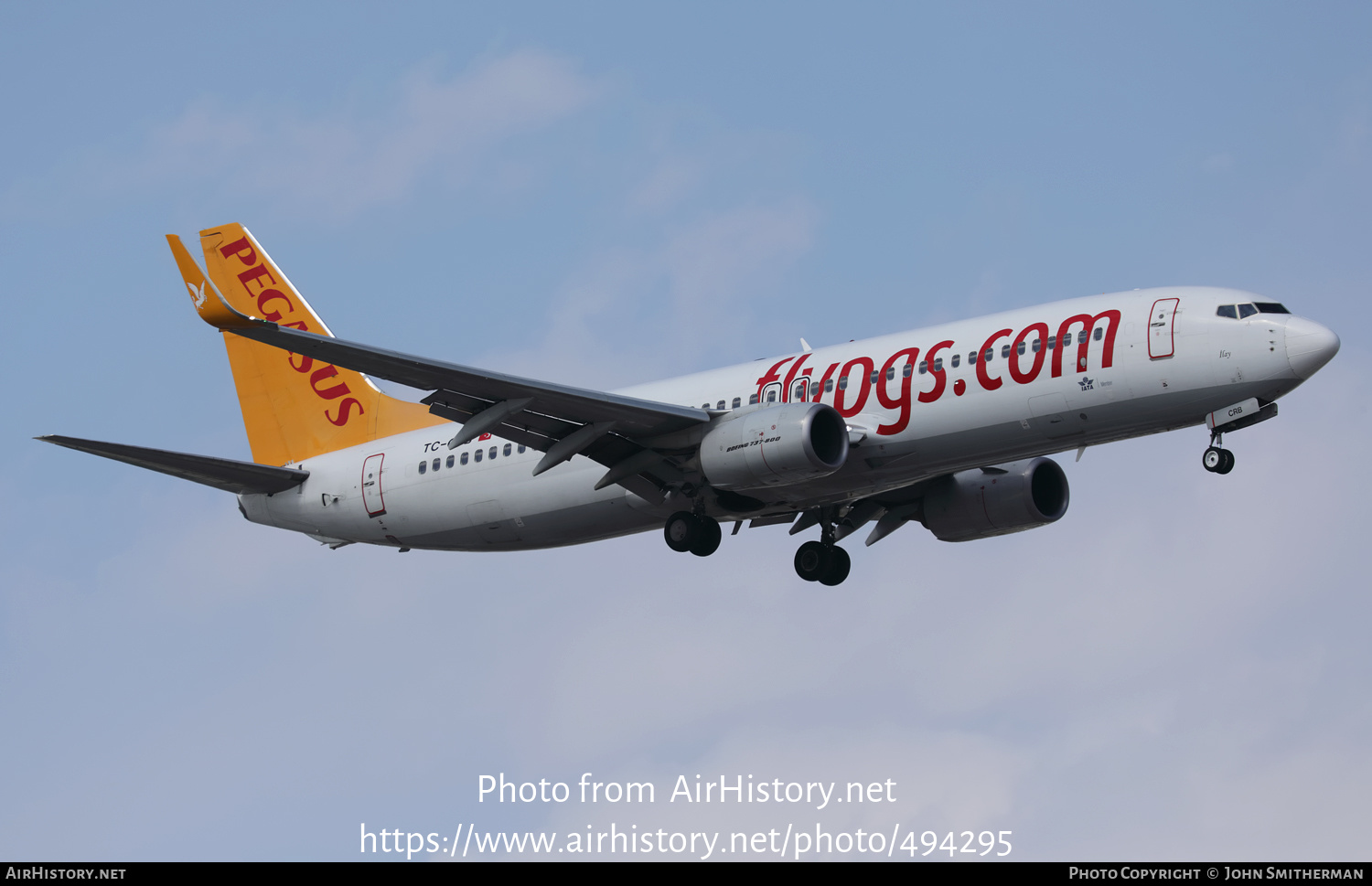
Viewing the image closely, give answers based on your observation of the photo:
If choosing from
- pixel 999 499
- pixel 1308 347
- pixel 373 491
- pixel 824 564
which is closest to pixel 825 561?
pixel 824 564

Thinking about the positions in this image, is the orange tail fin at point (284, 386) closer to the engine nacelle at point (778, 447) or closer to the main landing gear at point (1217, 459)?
the engine nacelle at point (778, 447)

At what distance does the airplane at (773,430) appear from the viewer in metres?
31.8

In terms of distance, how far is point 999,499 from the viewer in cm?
3922

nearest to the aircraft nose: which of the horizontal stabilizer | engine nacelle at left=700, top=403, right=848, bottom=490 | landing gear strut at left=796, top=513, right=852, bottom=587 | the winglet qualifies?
engine nacelle at left=700, top=403, right=848, bottom=490

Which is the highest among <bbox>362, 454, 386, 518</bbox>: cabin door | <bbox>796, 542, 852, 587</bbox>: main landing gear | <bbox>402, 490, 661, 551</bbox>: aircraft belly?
<bbox>362, 454, 386, 518</bbox>: cabin door

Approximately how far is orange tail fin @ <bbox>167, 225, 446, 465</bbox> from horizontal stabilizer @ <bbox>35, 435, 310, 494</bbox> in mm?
1664

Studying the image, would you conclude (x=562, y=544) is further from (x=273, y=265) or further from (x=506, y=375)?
(x=273, y=265)

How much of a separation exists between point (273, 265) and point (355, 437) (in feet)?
21.4

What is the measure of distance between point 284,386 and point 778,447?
54.4 ft

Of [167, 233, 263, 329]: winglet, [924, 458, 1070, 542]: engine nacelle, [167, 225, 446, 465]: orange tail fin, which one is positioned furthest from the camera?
[167, 225, 446, 465]: orange tail fin

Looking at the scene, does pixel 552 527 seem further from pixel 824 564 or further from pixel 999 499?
pixel 999 499

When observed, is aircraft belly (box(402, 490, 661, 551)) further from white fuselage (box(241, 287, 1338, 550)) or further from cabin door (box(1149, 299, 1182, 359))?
cabin door (box(1149, 299, 1182, 359))

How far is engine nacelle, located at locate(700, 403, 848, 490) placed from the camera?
3284cm

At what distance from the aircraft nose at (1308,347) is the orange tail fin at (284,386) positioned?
20.6 metres
